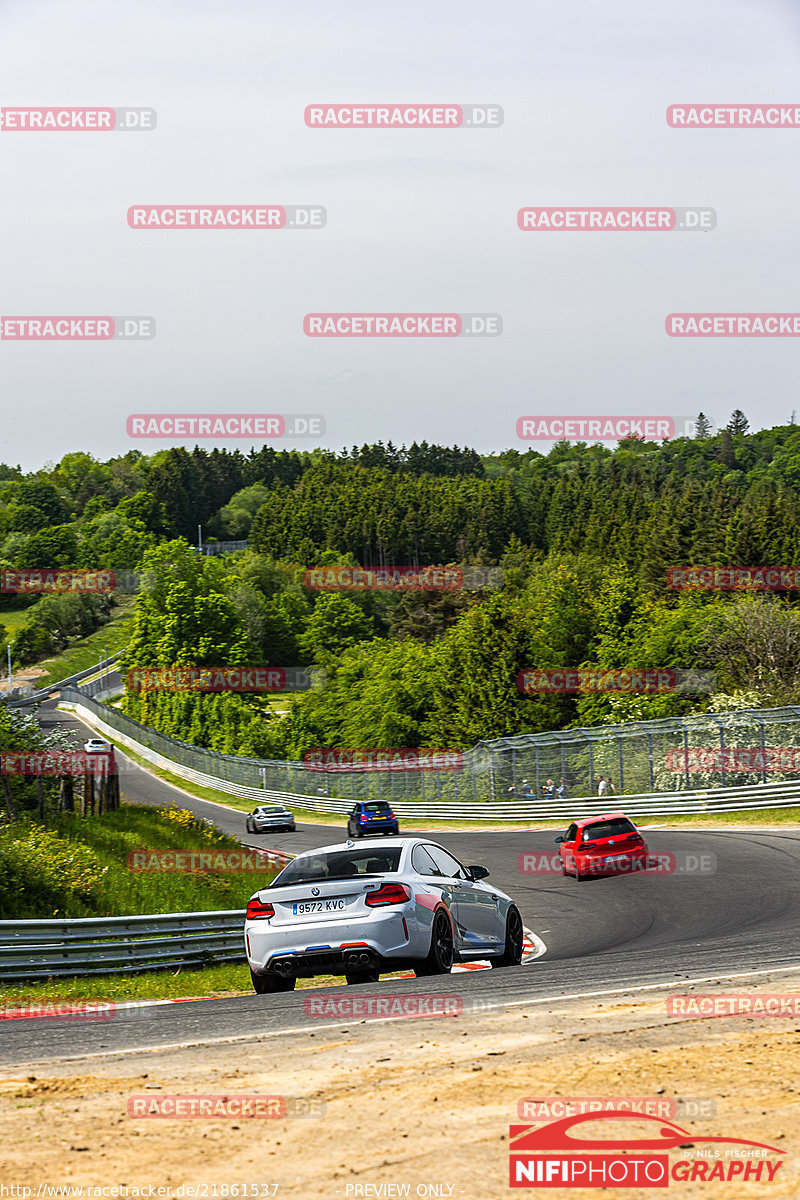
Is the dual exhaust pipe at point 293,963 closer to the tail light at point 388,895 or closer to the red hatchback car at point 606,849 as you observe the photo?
the tail light at point 388,895

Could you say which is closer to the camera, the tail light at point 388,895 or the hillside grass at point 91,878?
the tail light at point 388,895

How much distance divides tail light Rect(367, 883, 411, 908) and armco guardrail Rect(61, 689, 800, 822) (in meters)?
22.2

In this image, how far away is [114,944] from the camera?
13086 millimetres

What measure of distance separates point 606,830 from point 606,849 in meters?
0.37

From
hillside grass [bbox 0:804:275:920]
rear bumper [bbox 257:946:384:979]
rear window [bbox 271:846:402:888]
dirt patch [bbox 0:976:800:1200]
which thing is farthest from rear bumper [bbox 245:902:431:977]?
hillside grass [bbox 0:804:275:920]

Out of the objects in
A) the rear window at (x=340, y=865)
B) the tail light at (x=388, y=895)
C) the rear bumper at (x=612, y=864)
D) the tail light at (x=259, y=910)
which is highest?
the rear window at (x=340, y=865)

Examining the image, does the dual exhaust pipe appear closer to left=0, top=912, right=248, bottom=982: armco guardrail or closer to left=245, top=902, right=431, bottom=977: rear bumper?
left=245, top=902, right=431, bottom=977: rear bumper

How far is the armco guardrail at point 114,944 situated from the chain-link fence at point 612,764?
759 inches

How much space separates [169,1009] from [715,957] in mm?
4975

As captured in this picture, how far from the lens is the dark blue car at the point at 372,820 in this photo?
40875 mm

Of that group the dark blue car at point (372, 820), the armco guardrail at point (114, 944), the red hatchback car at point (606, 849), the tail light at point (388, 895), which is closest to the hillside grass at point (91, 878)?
the armco guardrail at point (114, 944)

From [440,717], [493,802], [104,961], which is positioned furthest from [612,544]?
[104,961]

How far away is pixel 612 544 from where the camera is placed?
13962 centimetres

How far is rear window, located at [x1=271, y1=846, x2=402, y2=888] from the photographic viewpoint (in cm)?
1072
